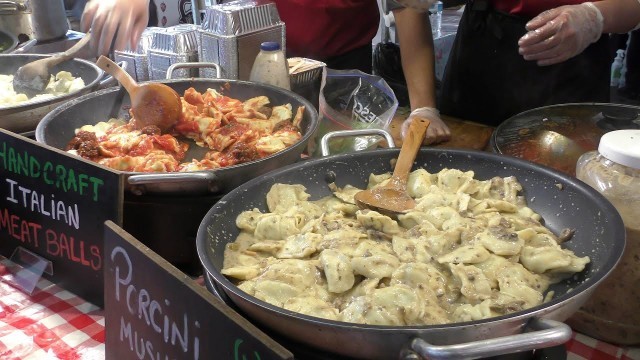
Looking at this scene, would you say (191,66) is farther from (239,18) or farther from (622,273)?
(622,273)

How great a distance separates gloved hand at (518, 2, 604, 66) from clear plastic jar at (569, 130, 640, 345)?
897 mm

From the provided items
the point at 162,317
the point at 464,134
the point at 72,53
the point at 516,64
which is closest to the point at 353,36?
the point at 516,64

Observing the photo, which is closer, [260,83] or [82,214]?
[82,214]

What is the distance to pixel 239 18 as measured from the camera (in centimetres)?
216

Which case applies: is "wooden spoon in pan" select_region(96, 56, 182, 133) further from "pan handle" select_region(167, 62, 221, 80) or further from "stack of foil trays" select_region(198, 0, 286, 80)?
"stack of foil trays" select_region(198, 0, 286, 80)

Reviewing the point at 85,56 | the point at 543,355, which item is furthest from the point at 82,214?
the point at 85,56

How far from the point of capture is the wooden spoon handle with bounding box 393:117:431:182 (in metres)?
1.49

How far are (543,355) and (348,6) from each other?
7.86ft

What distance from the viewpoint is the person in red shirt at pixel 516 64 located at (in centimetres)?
227

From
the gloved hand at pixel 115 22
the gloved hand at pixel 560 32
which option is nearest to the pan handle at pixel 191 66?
the gloved hand at pixel 115 22

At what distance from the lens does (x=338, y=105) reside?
2.33m

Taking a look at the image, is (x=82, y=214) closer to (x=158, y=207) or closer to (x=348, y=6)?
(x=158, y=207)

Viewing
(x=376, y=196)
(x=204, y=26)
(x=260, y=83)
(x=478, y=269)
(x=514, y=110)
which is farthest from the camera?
(x=514, y=110)

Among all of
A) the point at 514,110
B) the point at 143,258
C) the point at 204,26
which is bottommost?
the point at 514,110
